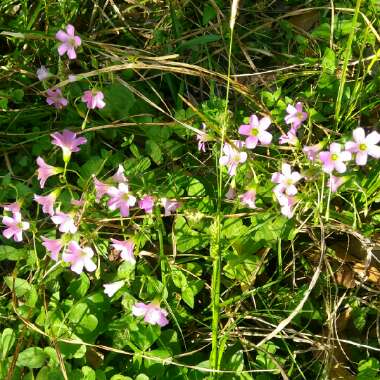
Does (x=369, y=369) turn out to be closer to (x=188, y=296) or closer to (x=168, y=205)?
(x=188, y=296)

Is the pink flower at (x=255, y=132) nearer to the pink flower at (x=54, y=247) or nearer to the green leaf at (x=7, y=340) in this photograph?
the pink flower at (x=54, y=247)

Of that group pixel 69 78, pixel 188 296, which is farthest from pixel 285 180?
pixel 69 78

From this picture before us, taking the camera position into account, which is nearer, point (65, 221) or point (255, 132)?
point (65, 221)

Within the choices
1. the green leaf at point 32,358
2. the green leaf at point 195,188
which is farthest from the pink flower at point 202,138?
the green leaf at point 32,358

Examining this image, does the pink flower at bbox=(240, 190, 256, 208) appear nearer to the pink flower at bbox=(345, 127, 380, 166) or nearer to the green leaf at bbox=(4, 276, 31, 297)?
the pink flower at bbox=(345, 127, 380, 166)

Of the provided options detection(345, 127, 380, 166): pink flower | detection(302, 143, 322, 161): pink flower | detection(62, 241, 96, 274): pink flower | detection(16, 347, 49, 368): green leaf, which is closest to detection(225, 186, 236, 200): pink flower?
detection(302, 143, 322, 161): pink flower

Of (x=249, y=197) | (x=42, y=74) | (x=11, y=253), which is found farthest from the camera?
(x=42, y=74)
